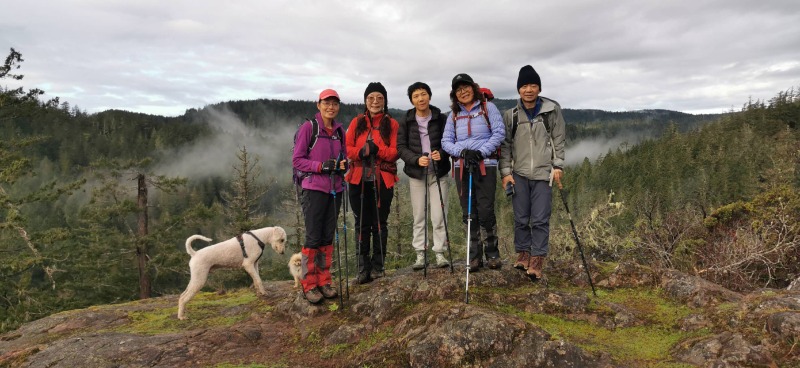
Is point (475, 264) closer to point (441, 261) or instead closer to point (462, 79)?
point (441, 261)

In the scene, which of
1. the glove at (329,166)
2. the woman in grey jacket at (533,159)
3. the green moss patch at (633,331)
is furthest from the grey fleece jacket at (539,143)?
the glove at (329,166)

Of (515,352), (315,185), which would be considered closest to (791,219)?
(515,352)

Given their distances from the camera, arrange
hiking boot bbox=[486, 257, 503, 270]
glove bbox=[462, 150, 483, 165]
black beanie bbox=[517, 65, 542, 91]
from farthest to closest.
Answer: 1. hiking boot bbox=[486, 257, 503, 270]
2. black beanie bbox=[517, 65, 542, 91]
3. glove bbox=[462, 150, 483, 165]

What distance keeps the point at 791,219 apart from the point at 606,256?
512 cm

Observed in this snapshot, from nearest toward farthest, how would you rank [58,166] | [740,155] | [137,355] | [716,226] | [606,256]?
[137,355] < [716,226] < [606,256] < [740,155] < [58,166]

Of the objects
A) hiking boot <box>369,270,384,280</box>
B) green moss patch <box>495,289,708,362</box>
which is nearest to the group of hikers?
hiking boot <box>369,270,384,280</box>

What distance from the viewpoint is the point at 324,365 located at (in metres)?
4.76

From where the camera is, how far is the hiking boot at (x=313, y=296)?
246 inches

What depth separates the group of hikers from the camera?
Answer: 6156 millimetres

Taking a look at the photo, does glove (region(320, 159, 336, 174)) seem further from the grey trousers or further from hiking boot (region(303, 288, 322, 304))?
the grey trousers

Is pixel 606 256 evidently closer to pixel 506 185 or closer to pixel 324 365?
pixel 506 185

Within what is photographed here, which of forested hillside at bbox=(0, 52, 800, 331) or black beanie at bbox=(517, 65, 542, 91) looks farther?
forested hillside at bbox=(0, 52, 800, 331)

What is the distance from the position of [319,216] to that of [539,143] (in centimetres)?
359

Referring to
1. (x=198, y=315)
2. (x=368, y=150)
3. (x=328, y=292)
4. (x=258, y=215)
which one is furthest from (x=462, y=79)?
(x=258, y=215)
